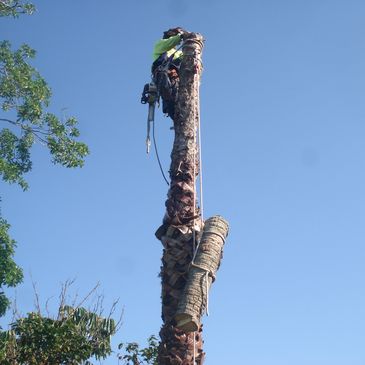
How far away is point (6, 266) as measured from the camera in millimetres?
15453

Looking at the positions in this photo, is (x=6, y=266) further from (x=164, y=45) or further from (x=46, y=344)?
(x=164, y=45)

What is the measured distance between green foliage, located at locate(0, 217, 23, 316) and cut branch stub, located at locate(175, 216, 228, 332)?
10.5 metres

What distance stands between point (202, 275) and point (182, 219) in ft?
2.74

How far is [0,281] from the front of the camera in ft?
51.0

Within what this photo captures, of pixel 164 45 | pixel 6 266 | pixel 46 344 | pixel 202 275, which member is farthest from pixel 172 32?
pixel 6 266

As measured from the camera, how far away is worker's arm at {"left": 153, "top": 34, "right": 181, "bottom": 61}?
25.9ft

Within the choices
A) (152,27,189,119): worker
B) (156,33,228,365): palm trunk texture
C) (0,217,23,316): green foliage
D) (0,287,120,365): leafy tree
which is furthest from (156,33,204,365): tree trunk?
(0,217,23,316): green foliage

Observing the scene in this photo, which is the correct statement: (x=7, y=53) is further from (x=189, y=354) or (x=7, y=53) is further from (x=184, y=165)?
(x=189, y=354)

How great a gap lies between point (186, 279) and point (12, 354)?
17.9 feet

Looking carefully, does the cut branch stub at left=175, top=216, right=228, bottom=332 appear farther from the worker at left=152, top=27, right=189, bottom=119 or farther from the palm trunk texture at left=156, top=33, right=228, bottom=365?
the worker at left=152, top=27, right=189, bottom=119

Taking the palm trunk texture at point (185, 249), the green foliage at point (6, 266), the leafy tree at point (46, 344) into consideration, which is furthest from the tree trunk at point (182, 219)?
the green foliage at point (6, 266)

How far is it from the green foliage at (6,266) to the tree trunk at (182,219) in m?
9.65

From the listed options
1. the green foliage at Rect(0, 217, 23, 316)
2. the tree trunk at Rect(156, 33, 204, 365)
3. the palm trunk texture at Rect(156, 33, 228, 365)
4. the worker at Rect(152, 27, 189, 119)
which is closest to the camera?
the palm trunk texture at Rect(156, 33, 228, 365)

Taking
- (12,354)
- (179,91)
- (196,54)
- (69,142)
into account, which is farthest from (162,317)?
(69,142)
